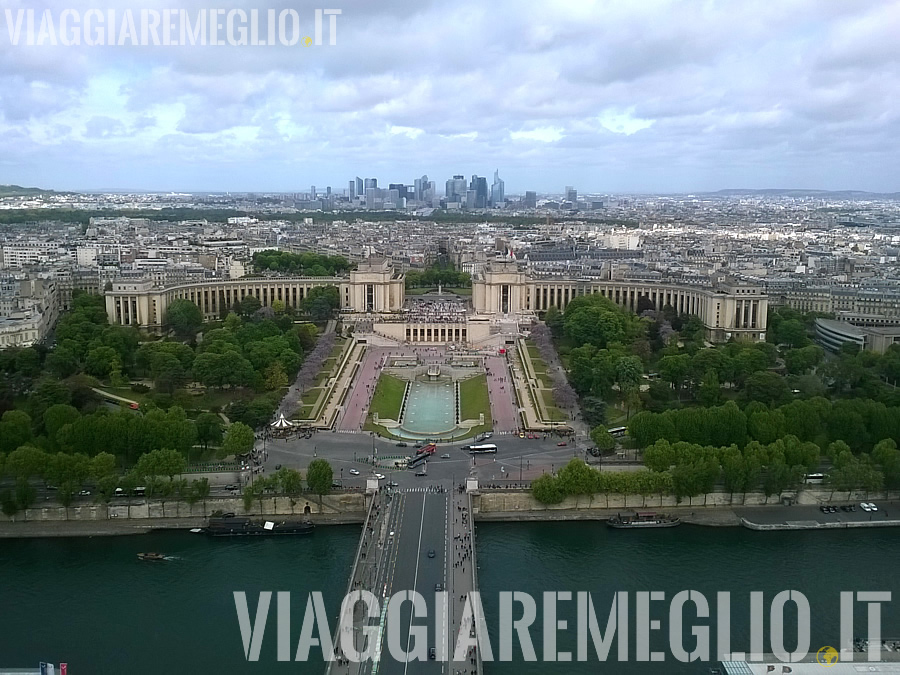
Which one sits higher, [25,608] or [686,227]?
[686,227]

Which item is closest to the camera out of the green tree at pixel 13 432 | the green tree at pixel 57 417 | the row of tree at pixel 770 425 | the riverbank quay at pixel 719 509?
the riverbank quay at pixel 719 509

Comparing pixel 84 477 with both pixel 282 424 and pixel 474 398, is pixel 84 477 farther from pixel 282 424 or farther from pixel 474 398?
pixel 474 398

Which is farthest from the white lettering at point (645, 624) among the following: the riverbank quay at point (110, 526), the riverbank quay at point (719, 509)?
the riverbank quay at point (110, 526)

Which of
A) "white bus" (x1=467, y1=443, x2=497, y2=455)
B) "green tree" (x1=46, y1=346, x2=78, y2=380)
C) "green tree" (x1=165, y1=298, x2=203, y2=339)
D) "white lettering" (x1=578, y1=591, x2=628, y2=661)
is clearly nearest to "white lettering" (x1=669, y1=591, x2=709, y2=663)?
"white lettering" (x1=578, y1=591, x2=628, y2=661)

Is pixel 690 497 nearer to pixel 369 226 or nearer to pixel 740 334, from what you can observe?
pixel 740 334

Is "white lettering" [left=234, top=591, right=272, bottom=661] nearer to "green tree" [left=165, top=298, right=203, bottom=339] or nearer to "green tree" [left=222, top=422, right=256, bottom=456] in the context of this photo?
"green tree" [left=222, top=422, right=256, bottom=456]

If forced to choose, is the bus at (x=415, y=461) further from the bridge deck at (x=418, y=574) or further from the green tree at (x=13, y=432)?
the green tree at (x=13, y=432)

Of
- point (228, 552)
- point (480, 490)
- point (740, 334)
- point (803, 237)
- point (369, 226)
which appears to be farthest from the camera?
point (369, 226)

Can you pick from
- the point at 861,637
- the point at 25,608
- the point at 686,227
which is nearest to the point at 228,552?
the point at 25,608
